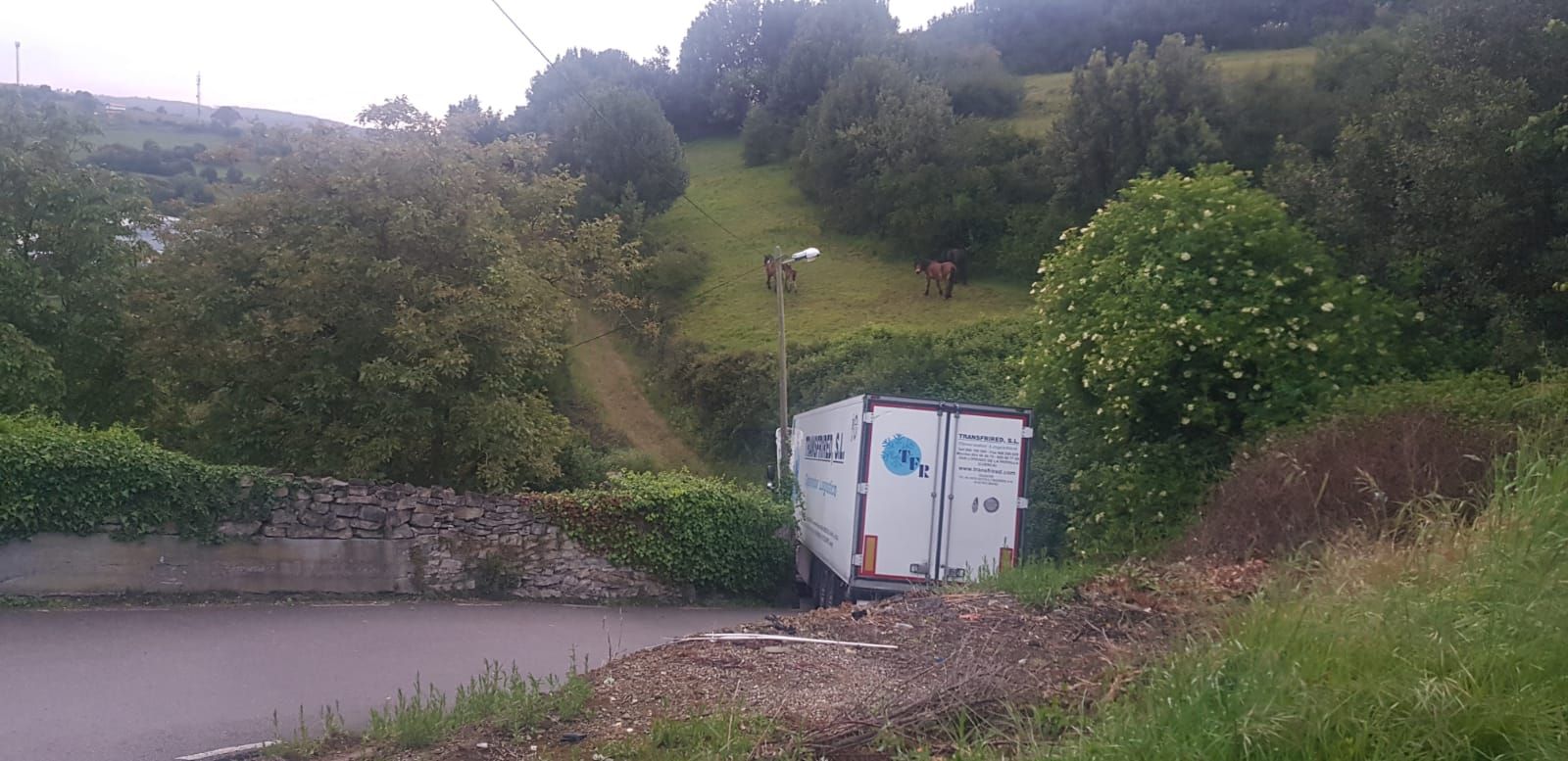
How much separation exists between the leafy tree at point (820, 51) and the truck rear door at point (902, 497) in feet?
148

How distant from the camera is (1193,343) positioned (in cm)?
1158

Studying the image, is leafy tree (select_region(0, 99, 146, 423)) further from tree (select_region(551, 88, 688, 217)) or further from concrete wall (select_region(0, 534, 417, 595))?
tree (select_region(551, 88, 688, 217))

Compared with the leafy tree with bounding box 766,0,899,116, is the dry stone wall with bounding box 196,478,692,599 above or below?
below

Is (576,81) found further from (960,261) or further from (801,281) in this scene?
(960,261)

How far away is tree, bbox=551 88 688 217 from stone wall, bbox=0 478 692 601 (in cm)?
3051

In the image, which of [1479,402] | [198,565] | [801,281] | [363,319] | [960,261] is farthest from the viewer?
[801,281]

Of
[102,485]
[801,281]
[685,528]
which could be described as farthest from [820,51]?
[102,485]

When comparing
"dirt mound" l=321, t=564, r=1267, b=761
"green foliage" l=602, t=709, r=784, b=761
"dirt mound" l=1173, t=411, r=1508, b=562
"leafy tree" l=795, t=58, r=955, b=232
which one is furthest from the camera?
"leafy tree" l=795, t=58, r=955, b=232

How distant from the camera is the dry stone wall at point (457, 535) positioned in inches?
521

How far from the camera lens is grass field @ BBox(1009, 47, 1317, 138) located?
128 ft

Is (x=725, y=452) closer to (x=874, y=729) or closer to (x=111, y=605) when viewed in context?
(x=111, y=605)

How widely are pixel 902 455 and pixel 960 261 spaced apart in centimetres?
2708

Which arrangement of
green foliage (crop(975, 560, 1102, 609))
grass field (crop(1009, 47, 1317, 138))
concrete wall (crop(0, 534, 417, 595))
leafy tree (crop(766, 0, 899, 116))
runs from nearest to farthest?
1. green foliage (crop(975, 560, 1102, 609))
2. concrete wall (crop(0, 534, 417, 595))
3. grass field (crop(1009, 47, 1317, 138))
4. leafy tree (crop(766, 0, 899, 116))

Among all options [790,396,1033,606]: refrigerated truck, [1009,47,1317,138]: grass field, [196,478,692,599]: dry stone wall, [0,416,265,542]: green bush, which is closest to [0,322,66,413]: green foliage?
[0,416,265,542]: green bush
